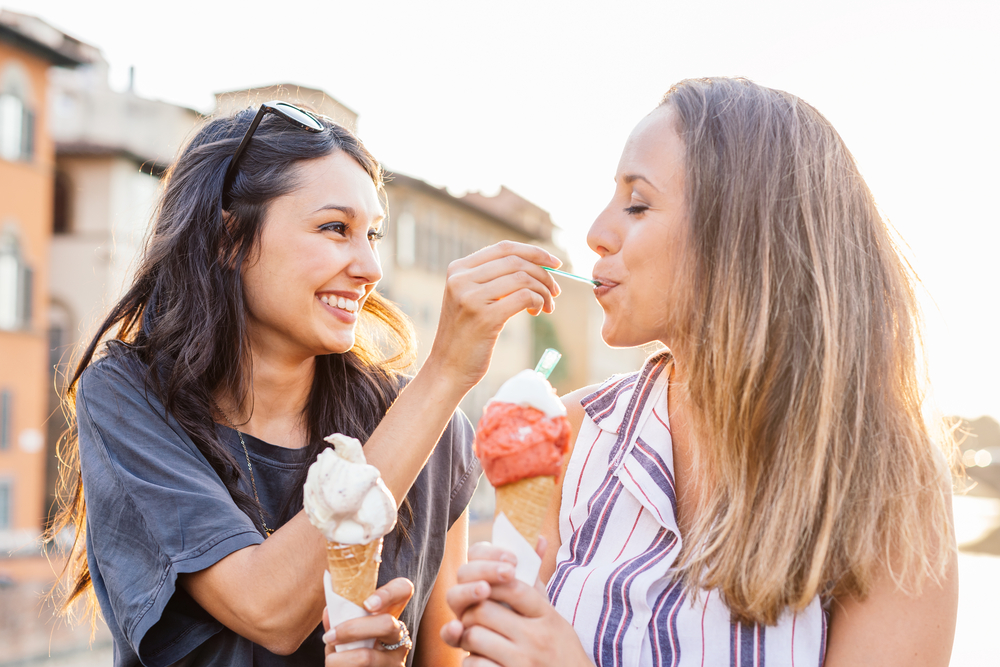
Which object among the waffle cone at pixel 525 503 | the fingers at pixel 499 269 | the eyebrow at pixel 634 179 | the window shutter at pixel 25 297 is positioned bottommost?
the window shutter at pixel 25 297

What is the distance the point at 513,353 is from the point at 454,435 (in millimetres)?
34112

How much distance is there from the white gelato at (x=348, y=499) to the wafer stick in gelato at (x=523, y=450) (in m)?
0.23

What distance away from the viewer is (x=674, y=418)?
2201mm

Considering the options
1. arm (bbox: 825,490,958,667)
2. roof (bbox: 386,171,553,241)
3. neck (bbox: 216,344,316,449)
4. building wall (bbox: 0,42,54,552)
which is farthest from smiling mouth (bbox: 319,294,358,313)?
roof (bbox: 386,171,553,241)

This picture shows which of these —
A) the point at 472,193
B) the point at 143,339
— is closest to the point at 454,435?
the point at 143,339

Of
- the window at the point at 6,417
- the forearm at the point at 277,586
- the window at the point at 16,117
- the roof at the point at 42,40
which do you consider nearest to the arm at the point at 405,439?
the forearm at the point at 277,586

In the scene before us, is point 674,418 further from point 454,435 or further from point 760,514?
point 454,435

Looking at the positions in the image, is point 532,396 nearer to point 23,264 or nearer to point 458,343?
point 458,343

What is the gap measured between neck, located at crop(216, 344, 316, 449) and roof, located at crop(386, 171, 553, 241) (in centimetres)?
2836

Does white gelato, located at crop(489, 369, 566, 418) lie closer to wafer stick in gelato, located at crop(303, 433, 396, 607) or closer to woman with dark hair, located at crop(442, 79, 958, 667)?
wafer stick in gelato, located at crop(303, 433, 396, 607)

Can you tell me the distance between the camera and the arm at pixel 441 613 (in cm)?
249

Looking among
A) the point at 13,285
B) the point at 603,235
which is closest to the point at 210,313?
the point at 603,235

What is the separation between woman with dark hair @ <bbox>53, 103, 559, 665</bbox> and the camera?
6.06 feet

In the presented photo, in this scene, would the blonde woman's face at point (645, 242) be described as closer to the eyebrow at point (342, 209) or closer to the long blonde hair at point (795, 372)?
the long blonde hair at point (795, 372)
